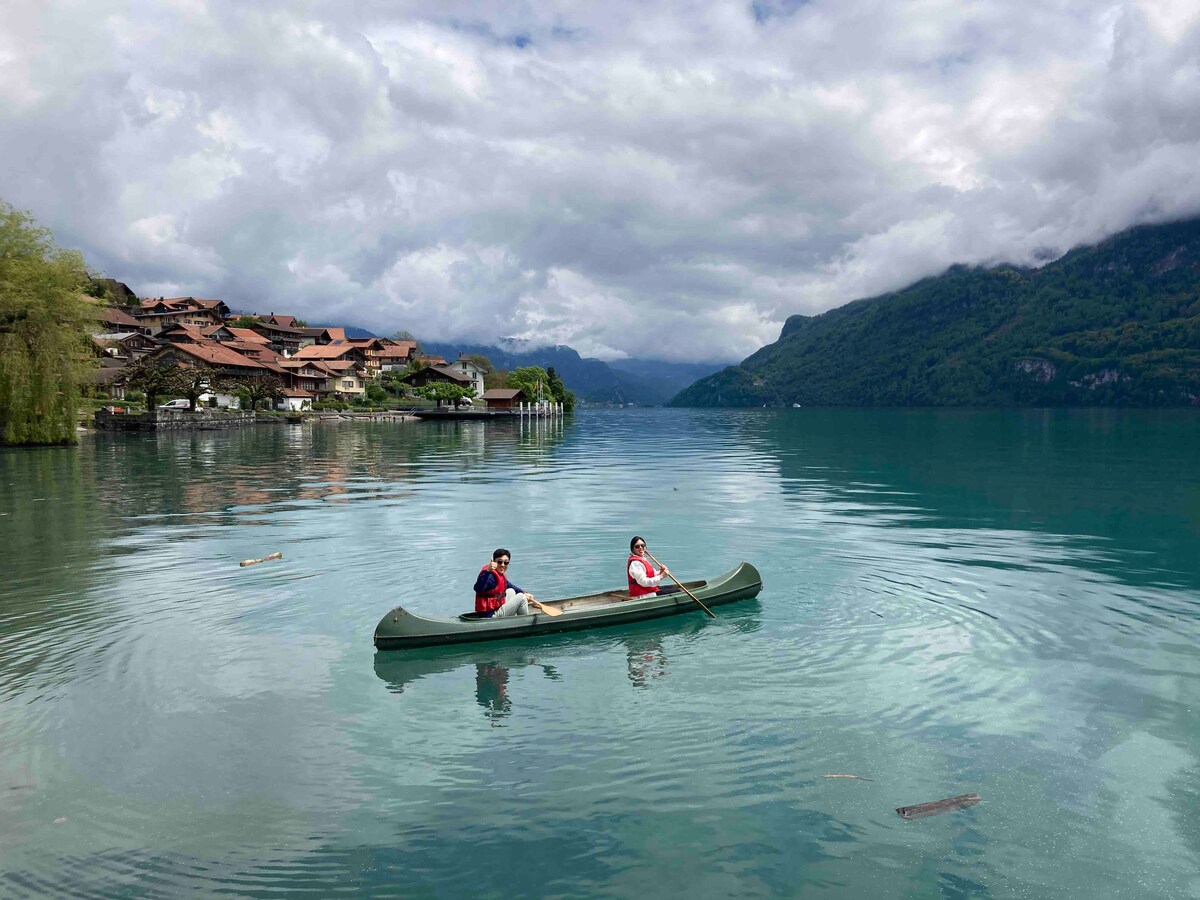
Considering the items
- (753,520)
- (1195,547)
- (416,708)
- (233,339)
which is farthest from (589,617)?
(233,339)

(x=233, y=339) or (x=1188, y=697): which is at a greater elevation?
(x=233, y=339)

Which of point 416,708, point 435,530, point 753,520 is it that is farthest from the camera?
point 753,520

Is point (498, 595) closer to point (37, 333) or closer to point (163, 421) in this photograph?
point (37, 333)

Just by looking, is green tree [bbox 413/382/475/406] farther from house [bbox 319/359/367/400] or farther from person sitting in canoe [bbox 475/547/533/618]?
person sitting in canoe [bbox 475/547/533/618]

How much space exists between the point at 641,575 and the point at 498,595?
3.84 meters

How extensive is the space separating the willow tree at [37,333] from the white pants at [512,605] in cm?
6654

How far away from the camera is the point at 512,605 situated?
18.9 metres

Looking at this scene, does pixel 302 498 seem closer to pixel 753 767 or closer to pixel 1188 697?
pixel 753 767

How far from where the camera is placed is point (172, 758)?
12.9m

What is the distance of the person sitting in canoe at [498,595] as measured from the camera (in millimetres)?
18844

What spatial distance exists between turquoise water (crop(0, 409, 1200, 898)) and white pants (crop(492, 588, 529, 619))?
1159 mm

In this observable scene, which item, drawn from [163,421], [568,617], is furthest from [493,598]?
[163,421]

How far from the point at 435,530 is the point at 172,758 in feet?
69.0

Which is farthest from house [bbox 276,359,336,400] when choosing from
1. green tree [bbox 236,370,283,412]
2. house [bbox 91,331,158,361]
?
house [bbox 91,331,158,361]
